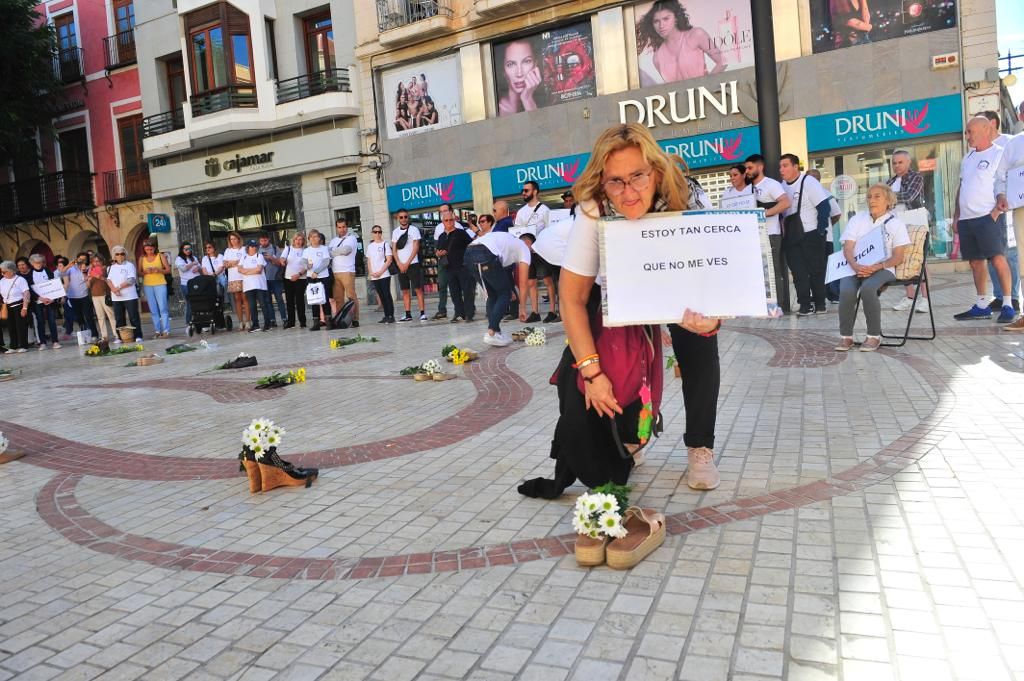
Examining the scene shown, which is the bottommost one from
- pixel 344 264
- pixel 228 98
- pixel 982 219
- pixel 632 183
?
pixel 982 219

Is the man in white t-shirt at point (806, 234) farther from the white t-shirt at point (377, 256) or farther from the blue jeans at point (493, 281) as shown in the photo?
the white t-shirt at point (377, 256)

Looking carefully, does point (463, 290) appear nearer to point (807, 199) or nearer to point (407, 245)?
point (407, 245)

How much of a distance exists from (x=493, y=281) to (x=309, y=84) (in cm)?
1643

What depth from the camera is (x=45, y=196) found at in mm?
29453

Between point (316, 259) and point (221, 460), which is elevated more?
point (316, 259)

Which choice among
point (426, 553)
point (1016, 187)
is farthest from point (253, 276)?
point (426, 553)

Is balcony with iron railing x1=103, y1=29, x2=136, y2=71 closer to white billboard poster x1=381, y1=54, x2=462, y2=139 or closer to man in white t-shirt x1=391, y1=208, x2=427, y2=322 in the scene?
white billboard poster x1=381, y1=54, x2=462, y2=139

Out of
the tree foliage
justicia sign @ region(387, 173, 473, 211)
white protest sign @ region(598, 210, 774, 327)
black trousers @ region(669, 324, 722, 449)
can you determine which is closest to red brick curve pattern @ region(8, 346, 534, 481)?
black trousers @ region(669, 324, 722, 449)

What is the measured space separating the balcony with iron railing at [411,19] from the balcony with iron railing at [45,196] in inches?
558

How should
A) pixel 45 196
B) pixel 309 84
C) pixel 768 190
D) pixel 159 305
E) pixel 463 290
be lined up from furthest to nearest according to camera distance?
pixel 45 196, pixel 309 84, pixel 159 305, pixel 463 290, pixel 768 190

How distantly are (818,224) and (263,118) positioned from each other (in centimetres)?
1854

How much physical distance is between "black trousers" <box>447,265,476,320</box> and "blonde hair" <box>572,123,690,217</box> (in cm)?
953

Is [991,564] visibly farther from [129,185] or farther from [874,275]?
[129,185]

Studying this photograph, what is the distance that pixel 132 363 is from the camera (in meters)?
11.4
